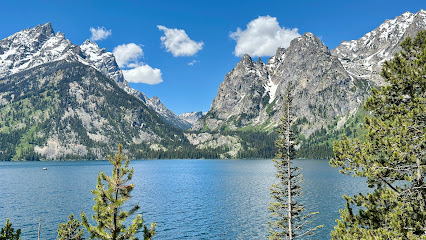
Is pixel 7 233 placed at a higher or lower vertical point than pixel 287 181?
lower

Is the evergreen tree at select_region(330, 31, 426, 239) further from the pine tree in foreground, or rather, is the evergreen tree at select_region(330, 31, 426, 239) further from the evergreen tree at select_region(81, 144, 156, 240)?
the evergreen tree at select_region(81, 144, 156, 240)

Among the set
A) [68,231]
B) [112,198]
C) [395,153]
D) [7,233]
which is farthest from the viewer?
[68,231]

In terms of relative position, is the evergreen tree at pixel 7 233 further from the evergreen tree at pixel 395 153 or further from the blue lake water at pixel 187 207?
the blue lake water at pixel 187 207

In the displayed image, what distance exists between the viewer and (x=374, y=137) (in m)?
21.1

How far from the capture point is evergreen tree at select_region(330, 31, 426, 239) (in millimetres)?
18516

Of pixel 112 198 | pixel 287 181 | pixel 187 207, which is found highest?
pixel 112 198

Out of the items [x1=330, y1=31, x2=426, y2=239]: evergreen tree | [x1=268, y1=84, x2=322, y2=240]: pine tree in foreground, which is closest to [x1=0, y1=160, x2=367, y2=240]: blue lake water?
[x1=268, y1=84, x2=322, y2=240]: pine tree in foreground

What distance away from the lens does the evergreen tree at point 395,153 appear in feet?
60.7

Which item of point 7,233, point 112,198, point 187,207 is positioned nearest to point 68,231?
point 7,233

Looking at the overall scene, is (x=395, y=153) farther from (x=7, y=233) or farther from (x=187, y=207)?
(x=187, y=207)

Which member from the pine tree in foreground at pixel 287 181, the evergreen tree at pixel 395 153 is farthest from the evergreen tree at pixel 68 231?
the evergreen tree at pixel 395 153

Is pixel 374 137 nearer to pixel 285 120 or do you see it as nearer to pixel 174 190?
pixel 285 120

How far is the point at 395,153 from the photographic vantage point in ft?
61.4

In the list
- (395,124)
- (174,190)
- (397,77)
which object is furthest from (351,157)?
(174,190)
